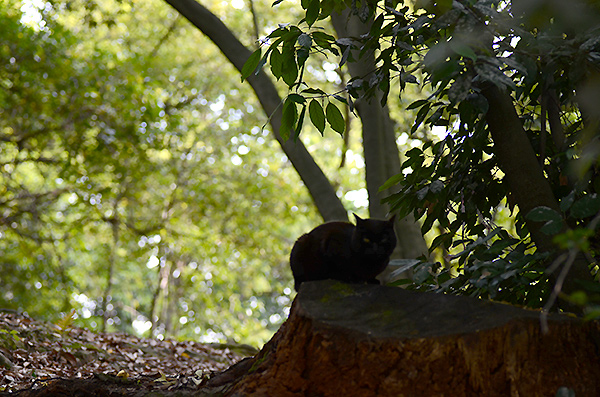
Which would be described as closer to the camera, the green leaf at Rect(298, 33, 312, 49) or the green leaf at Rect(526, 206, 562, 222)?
the green leaf at Rect(526, 206, 562, 222)

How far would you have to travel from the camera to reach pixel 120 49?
1184 centimetres

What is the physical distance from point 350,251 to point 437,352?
1.19 metres

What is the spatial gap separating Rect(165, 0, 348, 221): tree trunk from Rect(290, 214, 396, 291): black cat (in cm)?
212

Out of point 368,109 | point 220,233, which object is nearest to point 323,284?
point 368,109

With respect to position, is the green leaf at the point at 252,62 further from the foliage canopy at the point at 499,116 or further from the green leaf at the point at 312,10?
the green leaf at the point at 312,10

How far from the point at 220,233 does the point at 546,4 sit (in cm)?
1013

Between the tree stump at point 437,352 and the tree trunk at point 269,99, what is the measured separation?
3.22 m

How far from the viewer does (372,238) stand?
10.1 feet

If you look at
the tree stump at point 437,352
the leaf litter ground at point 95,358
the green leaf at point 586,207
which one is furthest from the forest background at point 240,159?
the leaf litter ground at point 95,358

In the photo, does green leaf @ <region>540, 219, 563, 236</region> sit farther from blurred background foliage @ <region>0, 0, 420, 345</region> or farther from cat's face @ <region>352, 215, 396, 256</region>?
blurred background foliage @ <region>0, 0, 420, 345</region>

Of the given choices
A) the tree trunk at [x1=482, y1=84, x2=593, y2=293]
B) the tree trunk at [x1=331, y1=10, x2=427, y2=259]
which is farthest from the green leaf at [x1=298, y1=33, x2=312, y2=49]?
the tree trunk at [x1=331, y1=10, x2=427, y2=259]

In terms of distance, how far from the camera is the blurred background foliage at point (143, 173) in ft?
27.4

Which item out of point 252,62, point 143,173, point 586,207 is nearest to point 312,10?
point 252,62

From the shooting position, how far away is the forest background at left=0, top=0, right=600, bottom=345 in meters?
2.35
